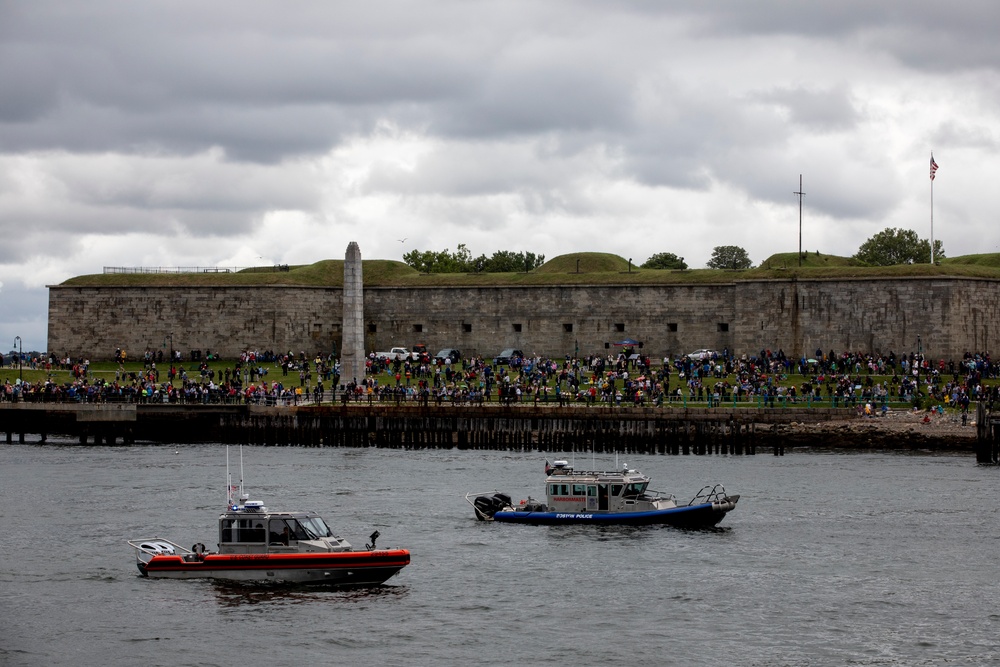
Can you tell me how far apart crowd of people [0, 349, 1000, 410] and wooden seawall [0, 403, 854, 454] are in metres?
1.00

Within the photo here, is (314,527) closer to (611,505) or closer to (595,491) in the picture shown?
(595,491)

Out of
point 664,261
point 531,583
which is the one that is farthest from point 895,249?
point 531,583

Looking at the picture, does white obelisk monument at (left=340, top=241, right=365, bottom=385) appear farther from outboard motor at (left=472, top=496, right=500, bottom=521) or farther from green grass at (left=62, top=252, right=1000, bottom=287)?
outboard motor at (left=472, top=496, right=500, bottom=521)

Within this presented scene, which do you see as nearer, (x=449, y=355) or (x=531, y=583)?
(x=531, y=583)

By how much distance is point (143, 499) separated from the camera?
47219 mm

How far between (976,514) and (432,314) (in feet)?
168

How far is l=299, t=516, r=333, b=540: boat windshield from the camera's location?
33219 millimetres

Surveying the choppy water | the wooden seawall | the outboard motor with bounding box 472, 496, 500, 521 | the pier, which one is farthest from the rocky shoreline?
the outboard motor with bounding box 472, 496, 500, 521

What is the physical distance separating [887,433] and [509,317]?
33.1 m

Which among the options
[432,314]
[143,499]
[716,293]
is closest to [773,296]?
[716,293]

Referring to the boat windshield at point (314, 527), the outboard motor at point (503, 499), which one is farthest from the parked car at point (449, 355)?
the boat windshield at point (314, 527)

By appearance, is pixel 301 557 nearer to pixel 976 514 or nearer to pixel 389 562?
pixel 389 562

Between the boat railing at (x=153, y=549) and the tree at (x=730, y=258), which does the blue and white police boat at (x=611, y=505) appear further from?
the tree at (x=730, y=258)

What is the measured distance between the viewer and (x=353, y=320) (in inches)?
2918
